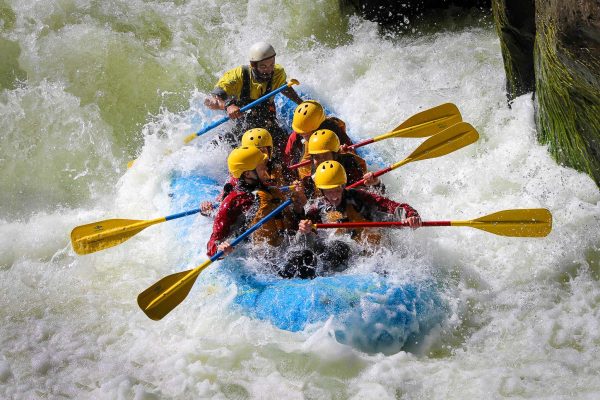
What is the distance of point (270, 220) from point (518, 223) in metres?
1.50

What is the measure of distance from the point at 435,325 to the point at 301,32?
483cm

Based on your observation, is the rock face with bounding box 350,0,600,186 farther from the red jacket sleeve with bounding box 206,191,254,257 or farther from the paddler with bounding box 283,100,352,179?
the red jacket sleeve with bounding box 206,191,254,257

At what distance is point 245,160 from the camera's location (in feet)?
15.0

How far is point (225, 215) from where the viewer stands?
4.52 metres

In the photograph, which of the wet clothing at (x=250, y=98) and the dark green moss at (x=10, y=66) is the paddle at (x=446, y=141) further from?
the dark green moss at (x=10, y=66)

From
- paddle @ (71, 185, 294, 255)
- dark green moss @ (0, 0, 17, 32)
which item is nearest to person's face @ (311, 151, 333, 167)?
paddle @ (71, 185, 294, 255)

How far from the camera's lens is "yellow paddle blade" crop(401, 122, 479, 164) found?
16.9 ft

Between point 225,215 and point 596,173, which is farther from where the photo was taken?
point 596,173

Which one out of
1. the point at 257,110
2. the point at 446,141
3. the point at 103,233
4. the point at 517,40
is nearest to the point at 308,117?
the point at 257,110

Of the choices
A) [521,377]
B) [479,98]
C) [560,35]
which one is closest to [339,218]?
[521,377]

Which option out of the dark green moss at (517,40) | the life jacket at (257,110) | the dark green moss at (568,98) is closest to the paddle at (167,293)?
the life jacket at (257,110)

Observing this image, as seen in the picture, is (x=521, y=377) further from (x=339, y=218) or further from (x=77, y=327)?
(x=77, y=327)

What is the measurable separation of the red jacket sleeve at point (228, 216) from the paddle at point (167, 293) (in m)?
0.13

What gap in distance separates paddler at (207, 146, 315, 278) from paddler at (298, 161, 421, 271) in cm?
11
